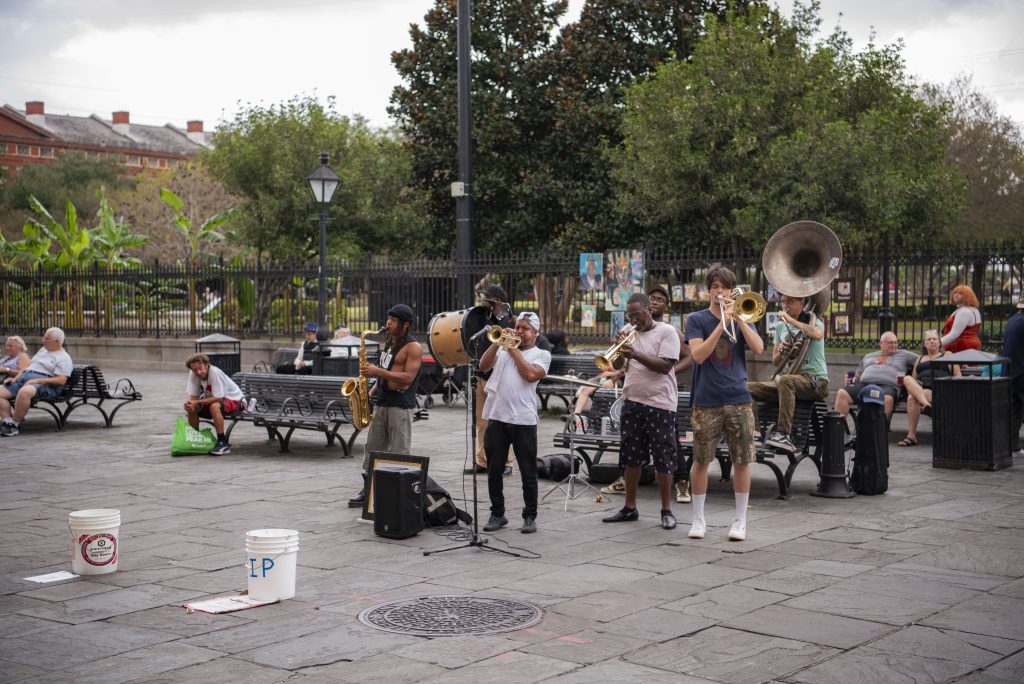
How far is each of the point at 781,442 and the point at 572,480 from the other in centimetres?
184

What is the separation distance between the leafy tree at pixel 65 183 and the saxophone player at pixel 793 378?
59992 mm

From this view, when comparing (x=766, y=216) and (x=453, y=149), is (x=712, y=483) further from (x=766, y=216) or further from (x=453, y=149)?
(x=453, y=149)

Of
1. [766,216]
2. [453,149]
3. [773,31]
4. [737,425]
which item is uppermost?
[773,31]

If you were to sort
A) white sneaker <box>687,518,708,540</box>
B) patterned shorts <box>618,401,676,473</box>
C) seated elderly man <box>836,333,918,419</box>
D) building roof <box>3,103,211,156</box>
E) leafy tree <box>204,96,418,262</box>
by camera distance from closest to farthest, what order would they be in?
white sneaker <box>687,518,708,540</box> → patterned shorts <box>618,401,676,473</box> → seated elderly man <box>836,333,918,419</box> → leafy tree <box>204,96,418,262</box> → building roof <box>3,103,211,156</box>

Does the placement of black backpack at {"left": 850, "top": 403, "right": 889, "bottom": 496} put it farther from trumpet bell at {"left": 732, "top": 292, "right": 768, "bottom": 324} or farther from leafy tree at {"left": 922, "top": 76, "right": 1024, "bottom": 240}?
leafy tree at {"left": 922, "top": 76, "right": 1024, "bottom": 240}

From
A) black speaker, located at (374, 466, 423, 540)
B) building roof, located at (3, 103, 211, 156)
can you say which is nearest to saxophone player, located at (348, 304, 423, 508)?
black speaker, located at (374, 466, 423, 540)

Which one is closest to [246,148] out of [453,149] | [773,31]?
[453,149]

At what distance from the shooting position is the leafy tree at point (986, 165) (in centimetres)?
3750

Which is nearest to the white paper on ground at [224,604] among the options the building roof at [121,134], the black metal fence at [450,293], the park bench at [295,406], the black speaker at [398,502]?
the black speaker at [398,502]

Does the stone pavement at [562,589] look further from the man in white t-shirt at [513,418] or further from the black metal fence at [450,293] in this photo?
the black metal fence at [450,293]

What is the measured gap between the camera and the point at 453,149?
2847 centimetres

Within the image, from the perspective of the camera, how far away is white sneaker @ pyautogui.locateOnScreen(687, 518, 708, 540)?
26.3 feet

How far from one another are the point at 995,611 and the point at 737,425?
2286 mm

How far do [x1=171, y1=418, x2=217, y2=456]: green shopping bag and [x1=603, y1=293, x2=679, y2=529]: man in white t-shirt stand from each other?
6.03m
